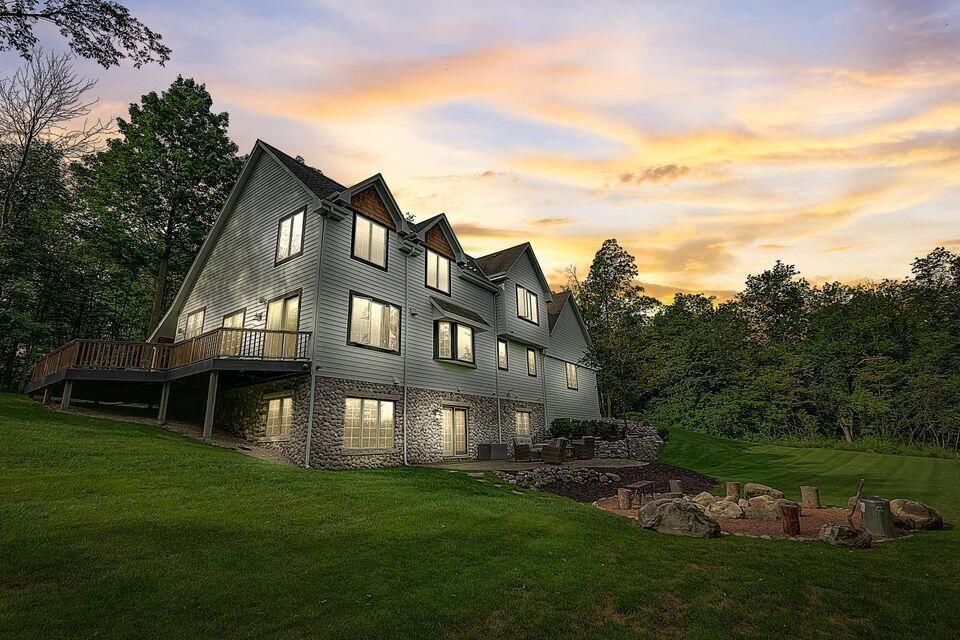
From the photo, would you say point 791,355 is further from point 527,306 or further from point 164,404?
point 164,404

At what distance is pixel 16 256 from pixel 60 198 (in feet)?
22.4

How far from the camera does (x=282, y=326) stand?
51.2 ft

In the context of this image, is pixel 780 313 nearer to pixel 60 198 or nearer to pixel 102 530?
pixel 102 530

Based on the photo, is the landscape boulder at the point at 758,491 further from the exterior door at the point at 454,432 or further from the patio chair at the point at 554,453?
the exterior door at the point at 454,432

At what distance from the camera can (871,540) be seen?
810 cm

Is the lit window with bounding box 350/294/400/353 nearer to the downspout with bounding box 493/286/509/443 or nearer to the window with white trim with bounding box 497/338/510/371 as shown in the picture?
the downspout with bounding box 493/286/509/443

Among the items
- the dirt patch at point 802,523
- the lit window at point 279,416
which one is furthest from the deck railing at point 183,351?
the dirt patch at point 802,523

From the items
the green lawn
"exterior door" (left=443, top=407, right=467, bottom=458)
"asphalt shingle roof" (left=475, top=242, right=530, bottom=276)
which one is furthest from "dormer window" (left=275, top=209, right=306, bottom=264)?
"asphalt shingle roof" (left=475, top=242, right=530, bottom=276)

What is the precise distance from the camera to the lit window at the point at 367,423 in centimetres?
1491

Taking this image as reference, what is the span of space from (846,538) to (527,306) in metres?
18.7

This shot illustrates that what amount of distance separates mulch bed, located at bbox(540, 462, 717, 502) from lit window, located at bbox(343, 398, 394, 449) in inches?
232


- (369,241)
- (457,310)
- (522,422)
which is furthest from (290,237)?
(522,422)

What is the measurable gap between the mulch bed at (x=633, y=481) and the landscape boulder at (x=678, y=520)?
428cm

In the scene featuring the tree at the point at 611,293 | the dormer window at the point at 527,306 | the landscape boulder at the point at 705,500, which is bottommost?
the landscape boulder at the point at 705,500
